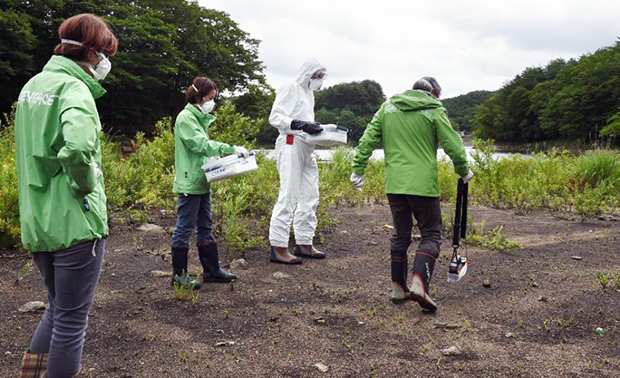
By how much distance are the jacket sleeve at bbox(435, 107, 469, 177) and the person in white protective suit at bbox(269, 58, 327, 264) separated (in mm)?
1445

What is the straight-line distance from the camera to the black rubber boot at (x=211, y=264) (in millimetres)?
4445

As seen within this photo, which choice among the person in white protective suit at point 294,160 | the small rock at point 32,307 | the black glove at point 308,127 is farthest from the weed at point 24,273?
the black glove at point 308,127

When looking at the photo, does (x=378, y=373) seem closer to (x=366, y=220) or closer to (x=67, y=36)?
(x=67, y=36)

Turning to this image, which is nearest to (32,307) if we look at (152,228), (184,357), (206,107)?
(184,357)

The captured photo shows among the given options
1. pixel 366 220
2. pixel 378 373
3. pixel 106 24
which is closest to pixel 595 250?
pixel 366 220

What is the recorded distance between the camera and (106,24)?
2.39 m

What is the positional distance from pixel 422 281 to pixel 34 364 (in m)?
2.61

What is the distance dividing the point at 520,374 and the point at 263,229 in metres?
4.08

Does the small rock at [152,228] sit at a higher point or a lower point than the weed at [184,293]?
higher

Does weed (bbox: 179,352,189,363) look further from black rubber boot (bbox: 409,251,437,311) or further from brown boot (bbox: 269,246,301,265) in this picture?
brown boot (bbox: 269,246,301,265)

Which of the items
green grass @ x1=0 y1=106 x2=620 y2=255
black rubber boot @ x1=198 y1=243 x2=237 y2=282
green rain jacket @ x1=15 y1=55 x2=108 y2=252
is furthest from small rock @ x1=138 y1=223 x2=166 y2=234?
green rain jacket @ x1=15 y1=55 x2=108 y2=252

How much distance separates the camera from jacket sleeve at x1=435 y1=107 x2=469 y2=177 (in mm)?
3994

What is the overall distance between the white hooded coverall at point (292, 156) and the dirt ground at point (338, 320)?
0.45 m

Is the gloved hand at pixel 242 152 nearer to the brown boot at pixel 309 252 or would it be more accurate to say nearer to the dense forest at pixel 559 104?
the brown boot at pixel 309 252
